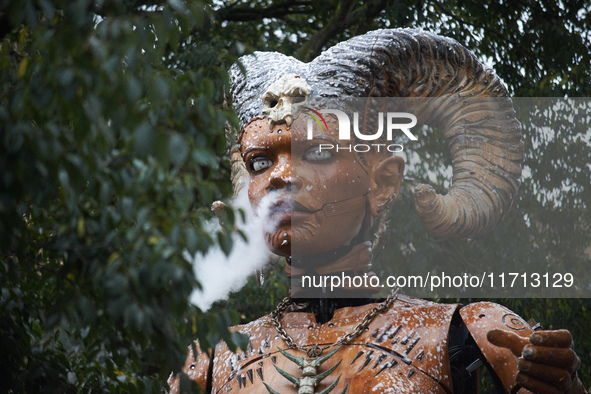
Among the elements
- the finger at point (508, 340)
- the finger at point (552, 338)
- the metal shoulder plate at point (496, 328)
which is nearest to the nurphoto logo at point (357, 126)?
the metal shoulder plate at point (496, 328)

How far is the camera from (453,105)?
3.59 metres

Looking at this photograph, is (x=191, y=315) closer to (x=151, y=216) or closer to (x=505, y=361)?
(x=151, y=216)

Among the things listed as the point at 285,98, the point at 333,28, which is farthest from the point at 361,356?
the point at 333,28

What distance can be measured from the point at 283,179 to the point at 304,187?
9 cm

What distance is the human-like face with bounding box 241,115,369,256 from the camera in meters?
3.21

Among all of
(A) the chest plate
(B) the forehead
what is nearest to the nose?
(B) the forehead

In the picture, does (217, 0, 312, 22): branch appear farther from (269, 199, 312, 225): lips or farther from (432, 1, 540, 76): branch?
(269, 199, 312, 225): lips

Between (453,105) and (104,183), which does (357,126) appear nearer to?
(453,105)

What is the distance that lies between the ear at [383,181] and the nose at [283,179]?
1.22ft

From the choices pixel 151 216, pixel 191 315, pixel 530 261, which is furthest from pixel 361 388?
pixel 530 261

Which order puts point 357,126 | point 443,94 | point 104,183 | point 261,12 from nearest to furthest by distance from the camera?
point 104,183 < point 357,126 < point 443,94 < point 261,12

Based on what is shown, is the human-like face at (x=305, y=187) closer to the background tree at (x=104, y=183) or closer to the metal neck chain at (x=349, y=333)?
the metal neck chain at (x=349, y=333)

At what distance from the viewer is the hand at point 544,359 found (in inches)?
106

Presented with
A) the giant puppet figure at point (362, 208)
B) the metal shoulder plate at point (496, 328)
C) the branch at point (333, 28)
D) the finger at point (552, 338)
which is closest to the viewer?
the finger at point (552, 338)
